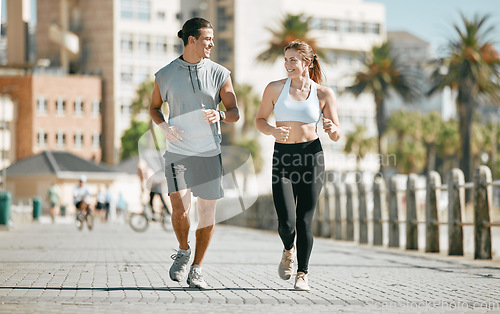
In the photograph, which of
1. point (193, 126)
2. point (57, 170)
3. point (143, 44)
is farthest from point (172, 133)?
point (143, 44)

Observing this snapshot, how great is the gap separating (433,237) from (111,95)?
3641 inches

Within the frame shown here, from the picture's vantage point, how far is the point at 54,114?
102125 mm

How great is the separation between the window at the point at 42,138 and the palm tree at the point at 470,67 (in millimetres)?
53118

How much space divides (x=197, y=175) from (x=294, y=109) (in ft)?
3.23

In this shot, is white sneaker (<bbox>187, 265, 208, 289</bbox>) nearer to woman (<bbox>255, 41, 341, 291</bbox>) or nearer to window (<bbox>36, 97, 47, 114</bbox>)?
woman (<bbox>255, 41, 341, 291</bbox>)

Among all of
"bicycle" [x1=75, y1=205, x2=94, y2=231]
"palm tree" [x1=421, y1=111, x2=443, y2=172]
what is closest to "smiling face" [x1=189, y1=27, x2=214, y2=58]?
"bicycle" [x1=75, y1=205, x2=94, y2=231]

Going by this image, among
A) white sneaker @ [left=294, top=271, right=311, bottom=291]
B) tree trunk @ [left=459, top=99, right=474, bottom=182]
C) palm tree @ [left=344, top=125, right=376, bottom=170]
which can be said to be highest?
palm tree @ [left=344, top=125, right=376, bottom=170]

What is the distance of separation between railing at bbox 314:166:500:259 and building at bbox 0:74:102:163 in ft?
250

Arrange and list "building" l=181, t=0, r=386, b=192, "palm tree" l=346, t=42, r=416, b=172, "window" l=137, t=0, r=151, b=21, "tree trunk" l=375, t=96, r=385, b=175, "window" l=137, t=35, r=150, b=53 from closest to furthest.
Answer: "tree trunk" l=375, t=96, r=385, b=175 < "palm tree" l=346, t=42, r=416, b=172 < "building" l=181, t=0, r=386, b=192 < "window" l=137, t=35, r=150, b=53 < "window" l=137, t=0, r=151, b=21

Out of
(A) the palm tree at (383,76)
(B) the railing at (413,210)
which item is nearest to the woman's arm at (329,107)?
(B) the railing at (413,210)

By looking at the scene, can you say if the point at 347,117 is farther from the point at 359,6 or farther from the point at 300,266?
the point at 300,266

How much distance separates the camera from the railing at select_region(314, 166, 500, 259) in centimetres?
1475

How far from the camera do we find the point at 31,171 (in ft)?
218

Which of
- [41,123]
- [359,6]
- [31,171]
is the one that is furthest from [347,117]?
[31,171]
